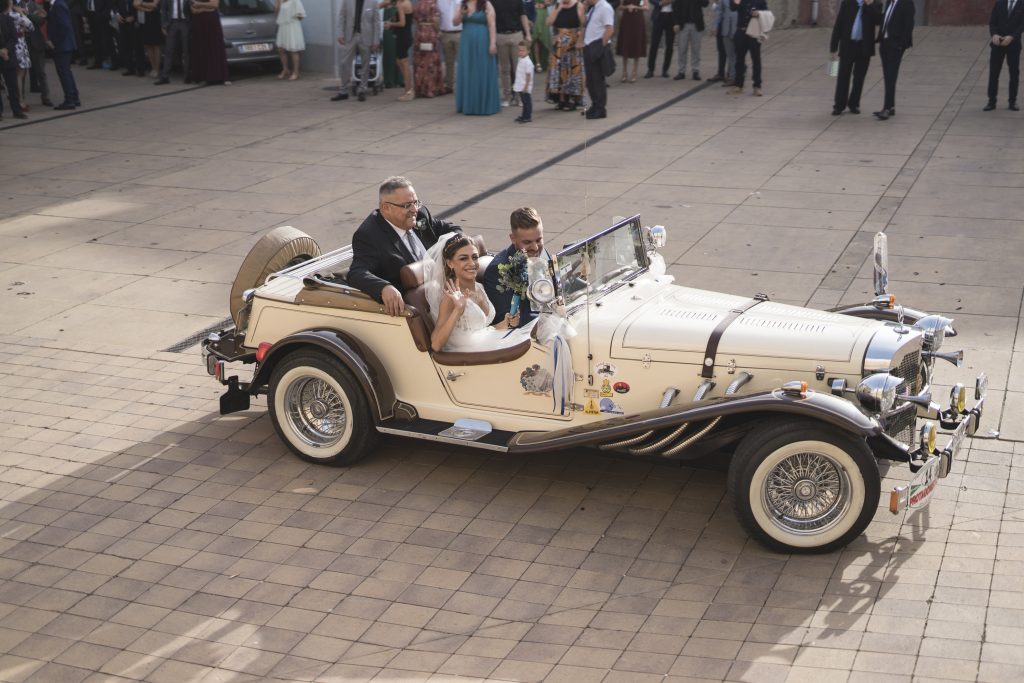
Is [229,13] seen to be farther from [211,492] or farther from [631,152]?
[211,492]

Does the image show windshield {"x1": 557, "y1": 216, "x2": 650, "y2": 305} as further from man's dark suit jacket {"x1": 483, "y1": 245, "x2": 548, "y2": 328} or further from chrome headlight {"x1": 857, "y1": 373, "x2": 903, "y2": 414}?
chrome headlight {"x1": 857, "y1": 373, "x2": 903, "y2": 414}

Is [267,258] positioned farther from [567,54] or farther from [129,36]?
[129,36]

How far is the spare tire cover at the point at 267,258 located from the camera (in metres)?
7.89

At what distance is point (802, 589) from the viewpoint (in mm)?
5711

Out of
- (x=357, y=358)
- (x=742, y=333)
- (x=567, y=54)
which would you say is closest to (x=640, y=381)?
(x=742, y=333)

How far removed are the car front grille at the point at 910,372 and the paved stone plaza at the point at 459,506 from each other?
2.10 feet

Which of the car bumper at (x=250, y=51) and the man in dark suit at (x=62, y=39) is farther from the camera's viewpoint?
the car bumper at (x=250, y=51)

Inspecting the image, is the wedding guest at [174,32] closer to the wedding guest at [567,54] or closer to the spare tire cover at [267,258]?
the wedding guest at [567,54]

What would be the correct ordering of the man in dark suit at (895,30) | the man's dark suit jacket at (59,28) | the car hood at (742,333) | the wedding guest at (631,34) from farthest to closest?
the wedding guest at (631,34) → the man's dark suit jacket at (59,28) → the man in dark suit at (895,30) → the car hood at (742,333)

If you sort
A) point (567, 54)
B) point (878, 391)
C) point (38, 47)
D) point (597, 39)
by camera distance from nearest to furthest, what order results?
point (878, 391), point (597, 39), point (567, 54), point (38, 47)

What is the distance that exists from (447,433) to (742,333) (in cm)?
173

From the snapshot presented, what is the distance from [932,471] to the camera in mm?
5887

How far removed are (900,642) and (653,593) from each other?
114 centimetres

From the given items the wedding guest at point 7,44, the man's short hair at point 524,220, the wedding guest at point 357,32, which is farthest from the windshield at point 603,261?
the wedding guest at point 7,44
